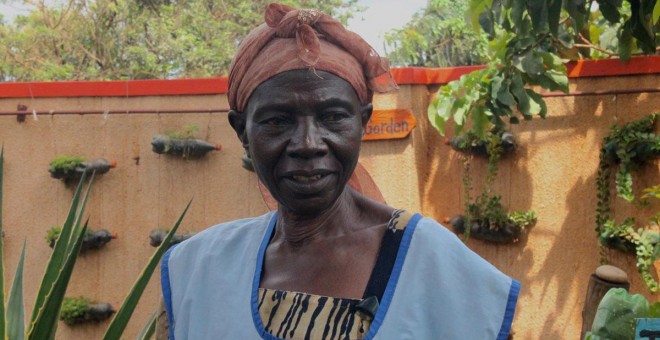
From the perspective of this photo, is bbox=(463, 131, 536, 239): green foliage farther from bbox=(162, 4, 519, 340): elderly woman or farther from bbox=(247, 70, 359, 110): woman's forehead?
bbox=(247, 70, 359, 110): woman's forehead

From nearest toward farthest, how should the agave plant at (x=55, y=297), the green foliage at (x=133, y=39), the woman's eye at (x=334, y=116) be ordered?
the woman's eye at (x=334, y=116) < the agave plant at (x=55, y=297) < the green foliage at (x=133, y=39)

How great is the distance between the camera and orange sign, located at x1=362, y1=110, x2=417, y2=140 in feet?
20.3

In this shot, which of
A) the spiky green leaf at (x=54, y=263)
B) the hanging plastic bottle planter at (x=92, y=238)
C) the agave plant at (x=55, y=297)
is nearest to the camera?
the agave plant at (x=55, y=297)

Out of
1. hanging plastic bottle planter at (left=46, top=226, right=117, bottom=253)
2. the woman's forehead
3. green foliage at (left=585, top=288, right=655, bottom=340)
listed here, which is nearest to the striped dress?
the woman's forehead

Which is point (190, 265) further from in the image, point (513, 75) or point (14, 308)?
point (513, 75)

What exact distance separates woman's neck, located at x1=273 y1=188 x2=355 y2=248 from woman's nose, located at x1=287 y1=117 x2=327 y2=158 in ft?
0.49

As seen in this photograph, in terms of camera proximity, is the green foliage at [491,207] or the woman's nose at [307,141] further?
the green foliage at [491,207]

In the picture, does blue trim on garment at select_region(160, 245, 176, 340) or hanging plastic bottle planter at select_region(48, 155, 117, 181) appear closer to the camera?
blue trim on garment at select_region(160, 245, 176, 340)

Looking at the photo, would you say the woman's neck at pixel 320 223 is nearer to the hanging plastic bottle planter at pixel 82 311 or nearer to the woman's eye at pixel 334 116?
the woman's eye at pixel 334 116

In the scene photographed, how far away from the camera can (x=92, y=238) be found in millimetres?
6926

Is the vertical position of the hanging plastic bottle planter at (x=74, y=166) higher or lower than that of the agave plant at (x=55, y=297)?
higher

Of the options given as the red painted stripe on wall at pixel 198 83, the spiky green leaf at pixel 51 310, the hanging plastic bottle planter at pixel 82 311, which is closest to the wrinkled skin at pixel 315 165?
the spiky green leaf at pixel 51 310

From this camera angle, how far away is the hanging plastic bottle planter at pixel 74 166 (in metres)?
6.95

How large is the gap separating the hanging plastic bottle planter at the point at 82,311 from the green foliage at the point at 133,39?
6.13 m
